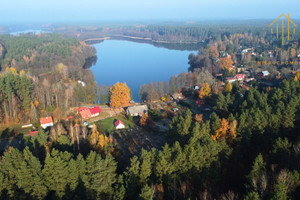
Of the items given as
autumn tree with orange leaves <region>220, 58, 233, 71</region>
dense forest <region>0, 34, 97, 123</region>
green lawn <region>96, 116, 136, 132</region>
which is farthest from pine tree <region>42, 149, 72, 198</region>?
autumn tree with orange leaves <region>220, 58, 233, 71</region>

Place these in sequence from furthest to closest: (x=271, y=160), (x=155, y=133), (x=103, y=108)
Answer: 1. (x=103, y=108)
2. (x=155, y=133)
3. (x=271, y=160)

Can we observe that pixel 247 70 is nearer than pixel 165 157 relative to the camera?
No

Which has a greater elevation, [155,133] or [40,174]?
[40,174]

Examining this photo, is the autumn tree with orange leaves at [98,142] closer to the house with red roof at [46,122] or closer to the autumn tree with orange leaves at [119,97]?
the house with red roof at [46,122]

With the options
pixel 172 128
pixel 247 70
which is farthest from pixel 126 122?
pixel 247 70

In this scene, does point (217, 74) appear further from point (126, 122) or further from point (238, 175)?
point (238, 175)

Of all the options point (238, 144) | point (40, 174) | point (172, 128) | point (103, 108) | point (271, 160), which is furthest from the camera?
point (103, 108)

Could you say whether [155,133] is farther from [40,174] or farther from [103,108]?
[40,174]

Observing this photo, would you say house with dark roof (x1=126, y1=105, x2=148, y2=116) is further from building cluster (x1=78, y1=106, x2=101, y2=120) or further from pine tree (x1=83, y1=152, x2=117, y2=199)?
pine tree (x1=83, y1=152, x2=117, y2=199)

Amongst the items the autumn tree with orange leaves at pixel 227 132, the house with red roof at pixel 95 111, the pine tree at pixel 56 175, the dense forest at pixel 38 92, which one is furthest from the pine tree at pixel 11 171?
the house with red roof at pixel 95 111
